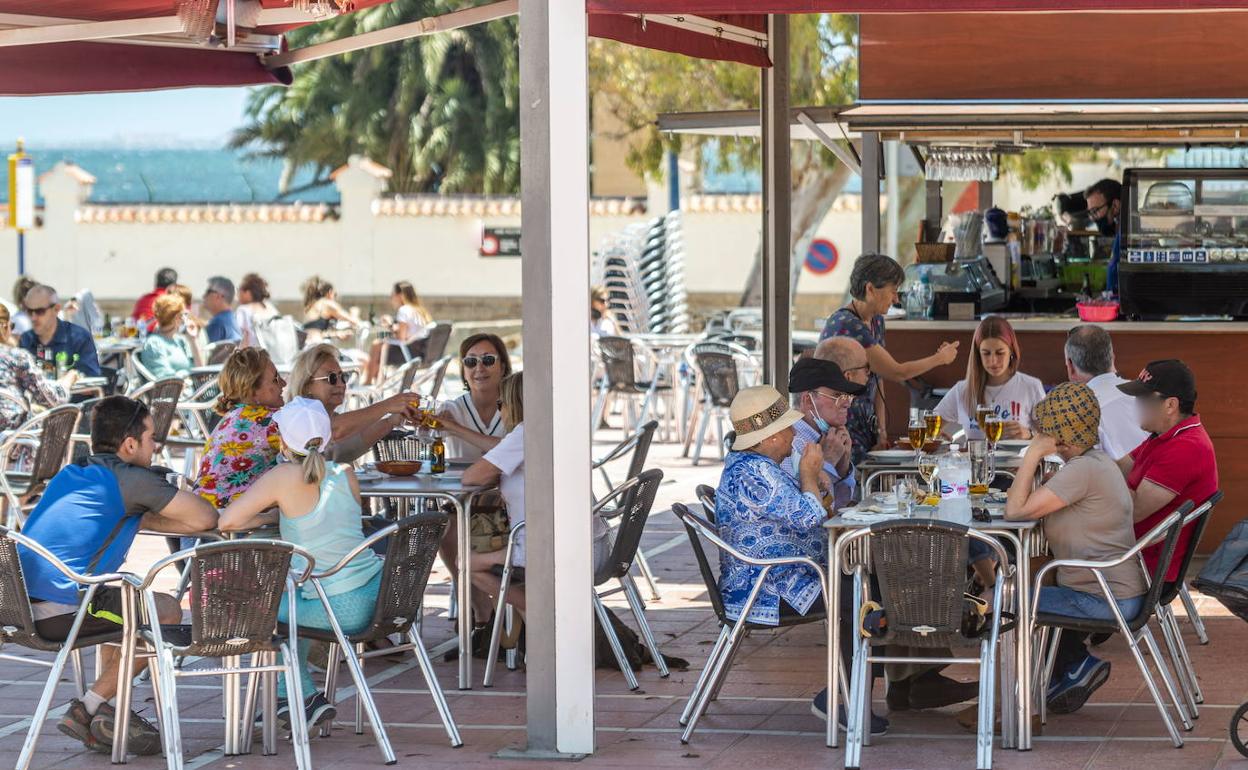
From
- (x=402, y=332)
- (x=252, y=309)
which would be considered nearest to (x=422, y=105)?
(x=402, y=332)

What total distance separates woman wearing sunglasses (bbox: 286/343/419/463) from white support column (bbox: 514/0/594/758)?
1.31 m

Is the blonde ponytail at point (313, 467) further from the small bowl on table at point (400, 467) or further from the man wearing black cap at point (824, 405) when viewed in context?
the man wearing black cap at point (824, 405)

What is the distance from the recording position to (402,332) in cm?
1550

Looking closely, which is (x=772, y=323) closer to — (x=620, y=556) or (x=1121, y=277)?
(x=1121, y=277)

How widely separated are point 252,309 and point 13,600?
29.6 feet

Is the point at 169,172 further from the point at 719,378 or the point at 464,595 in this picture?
the point at 464,595

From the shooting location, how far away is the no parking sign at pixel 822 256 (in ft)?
89.4

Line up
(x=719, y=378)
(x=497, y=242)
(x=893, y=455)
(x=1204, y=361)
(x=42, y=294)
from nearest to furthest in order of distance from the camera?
(x=893, y=455) → (x=1204, y=361) → (x=42, y=294) → (x=719, y=378) → (x=497, y=242)

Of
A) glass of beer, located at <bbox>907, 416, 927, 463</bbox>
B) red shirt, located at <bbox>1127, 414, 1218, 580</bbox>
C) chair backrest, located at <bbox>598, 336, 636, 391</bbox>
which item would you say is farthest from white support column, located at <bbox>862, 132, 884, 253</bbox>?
red shirt, located at <bbox>1127, 414, 1218, 580</bbox>

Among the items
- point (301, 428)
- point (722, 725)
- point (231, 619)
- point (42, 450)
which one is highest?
point (301, 428)

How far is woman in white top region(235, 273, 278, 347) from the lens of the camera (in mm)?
13650

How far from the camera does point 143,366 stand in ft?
39.9

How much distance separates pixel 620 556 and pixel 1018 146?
17.5 feet

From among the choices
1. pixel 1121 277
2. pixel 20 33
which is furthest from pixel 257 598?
pixel 1121 277
